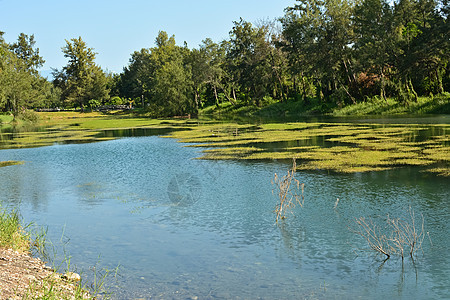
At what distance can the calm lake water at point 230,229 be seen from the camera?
10766 mm

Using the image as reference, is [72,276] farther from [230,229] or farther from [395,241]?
[395,241]

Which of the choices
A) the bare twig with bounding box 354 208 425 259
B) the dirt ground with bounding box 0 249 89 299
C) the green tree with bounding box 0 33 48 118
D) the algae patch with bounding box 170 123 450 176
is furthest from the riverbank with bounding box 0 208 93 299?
the green tree with bounding box 0 33 48 118

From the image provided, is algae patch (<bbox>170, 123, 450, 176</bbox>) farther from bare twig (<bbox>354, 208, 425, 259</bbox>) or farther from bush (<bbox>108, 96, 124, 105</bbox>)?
bush (<bbox>108, 96, 124, 105</bbox>)

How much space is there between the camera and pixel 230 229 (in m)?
15.1

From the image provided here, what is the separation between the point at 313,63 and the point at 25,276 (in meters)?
68.4

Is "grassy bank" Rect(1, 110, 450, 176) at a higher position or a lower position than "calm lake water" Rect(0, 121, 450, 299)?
higher

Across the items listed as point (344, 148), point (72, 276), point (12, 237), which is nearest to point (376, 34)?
point (344, 148)

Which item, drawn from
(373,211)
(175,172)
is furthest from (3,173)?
(373,211)

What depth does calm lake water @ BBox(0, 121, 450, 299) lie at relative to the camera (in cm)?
1077

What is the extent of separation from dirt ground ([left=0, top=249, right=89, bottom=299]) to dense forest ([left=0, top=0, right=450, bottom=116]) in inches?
2308

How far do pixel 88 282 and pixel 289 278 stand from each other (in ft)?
15.7

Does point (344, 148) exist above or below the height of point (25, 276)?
above

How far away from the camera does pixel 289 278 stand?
11.1 meters

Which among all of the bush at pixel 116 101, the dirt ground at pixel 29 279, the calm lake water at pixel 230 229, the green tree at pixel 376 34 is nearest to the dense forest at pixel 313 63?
the green tree at pixel 376 34
